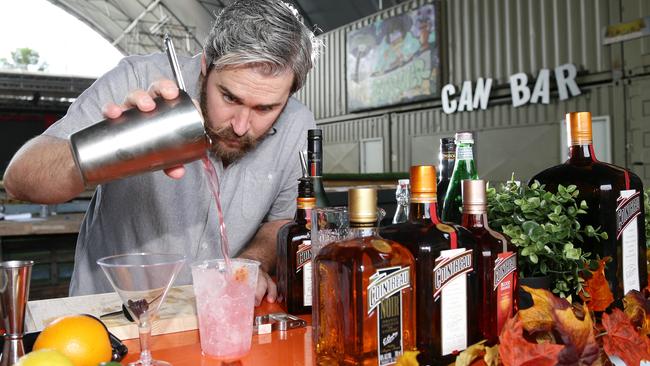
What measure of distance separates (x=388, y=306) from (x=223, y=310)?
9.9 inches

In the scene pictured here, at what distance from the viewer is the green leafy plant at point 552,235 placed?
2.86 ft

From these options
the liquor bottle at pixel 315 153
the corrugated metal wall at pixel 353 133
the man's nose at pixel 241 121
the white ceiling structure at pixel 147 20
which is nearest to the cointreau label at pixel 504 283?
the liquor bottle at pixel 315 153

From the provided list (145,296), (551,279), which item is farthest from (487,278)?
(145,296)

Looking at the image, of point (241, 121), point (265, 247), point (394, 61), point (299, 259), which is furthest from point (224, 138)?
point (394, 61)

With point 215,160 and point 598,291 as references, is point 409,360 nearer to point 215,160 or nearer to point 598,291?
point 598,291

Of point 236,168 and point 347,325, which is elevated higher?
point 236,168

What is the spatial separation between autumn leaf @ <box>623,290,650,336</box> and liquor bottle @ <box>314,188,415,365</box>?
0.39 metres

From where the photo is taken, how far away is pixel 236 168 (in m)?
1.66

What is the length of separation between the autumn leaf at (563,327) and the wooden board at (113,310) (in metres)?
0.58

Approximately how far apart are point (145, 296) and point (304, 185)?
0.36 meters

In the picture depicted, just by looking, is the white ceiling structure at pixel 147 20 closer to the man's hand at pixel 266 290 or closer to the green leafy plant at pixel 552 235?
the man's hand at pixel 266 290

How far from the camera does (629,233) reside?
0.94 meters

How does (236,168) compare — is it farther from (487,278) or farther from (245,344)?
(487,278)

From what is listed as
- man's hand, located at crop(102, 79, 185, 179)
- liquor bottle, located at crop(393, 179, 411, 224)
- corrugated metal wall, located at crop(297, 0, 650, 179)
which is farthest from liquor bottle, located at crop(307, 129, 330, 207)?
corrugated metal wall, located at crop(297, 0, 650, 179)
